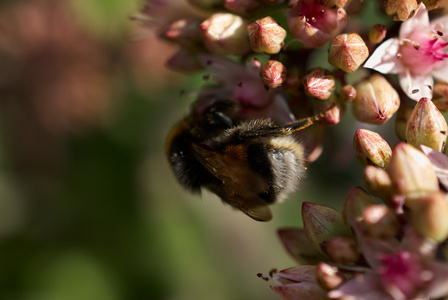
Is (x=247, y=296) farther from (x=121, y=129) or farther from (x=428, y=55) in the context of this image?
(x=428, y=55)

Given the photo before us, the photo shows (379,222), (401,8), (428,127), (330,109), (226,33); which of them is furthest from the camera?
(226,33)

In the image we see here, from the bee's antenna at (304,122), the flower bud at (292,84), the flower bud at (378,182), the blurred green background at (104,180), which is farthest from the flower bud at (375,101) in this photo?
the blurred green background at (104,180)

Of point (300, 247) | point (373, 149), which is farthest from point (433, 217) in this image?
point (300, 247)

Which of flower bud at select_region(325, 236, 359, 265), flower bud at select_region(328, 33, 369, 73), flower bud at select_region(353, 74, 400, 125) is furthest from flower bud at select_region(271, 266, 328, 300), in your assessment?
flower bud at select_region(328, 33, 369, 73)

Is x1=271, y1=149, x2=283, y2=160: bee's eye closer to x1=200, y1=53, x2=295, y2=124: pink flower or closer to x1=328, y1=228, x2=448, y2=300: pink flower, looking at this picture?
x1=200, y1=53, x2=295, y2=124: pink flower

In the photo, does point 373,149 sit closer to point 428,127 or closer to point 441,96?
point 428,127

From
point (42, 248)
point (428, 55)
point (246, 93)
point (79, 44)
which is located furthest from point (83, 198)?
point (428, 55)

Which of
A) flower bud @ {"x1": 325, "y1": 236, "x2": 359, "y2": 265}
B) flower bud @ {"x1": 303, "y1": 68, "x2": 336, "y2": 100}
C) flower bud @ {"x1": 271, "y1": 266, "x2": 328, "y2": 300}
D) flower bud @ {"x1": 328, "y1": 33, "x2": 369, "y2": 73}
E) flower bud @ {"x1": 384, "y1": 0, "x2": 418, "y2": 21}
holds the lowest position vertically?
flower bud @ {"x1": 271, "y1": 266, "x2": 328, "y2": 300}
